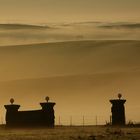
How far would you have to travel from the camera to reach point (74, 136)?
36469 millimetres

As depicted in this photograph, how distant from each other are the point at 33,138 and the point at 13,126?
15950 mm

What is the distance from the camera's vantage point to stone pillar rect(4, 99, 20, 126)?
173 feet

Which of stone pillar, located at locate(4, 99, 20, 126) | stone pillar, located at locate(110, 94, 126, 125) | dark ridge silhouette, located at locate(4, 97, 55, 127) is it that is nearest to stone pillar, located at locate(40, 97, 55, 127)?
dark ridge silhouette, located at locate(4, 97, 55, 127)

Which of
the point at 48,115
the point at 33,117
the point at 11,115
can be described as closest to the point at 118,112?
the point at 48,115

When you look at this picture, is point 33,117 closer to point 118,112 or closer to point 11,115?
point 11,115

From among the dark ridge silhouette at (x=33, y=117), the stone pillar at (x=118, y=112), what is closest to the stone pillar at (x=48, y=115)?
the dark ridge silhouette at (x=33, y=117)

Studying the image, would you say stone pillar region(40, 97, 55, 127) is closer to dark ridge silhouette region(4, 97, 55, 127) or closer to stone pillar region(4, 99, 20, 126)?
dark ridge silhouette region(4, 97, 55, 127)

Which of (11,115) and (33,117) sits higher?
(11,115)

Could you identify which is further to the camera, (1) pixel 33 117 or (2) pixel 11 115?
(2) pixel 11 115

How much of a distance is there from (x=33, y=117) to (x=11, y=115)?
1654 millimetres

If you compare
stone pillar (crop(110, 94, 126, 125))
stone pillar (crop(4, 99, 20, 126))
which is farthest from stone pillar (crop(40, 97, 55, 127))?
stone pillar (crop(110, 94, 126, 125))

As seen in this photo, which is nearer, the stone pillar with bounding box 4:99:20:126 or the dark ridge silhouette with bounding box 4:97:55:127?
the dark ridge silhouette with bounding box 4:97:55:127

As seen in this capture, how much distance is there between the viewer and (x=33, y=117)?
52625mm

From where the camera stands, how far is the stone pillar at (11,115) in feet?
173
